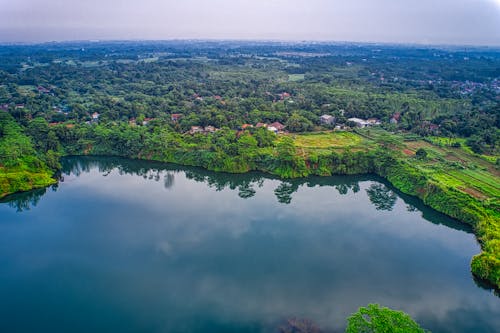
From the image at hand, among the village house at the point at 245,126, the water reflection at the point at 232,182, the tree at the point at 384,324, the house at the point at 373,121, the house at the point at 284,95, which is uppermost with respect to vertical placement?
the house at the point at 284,95

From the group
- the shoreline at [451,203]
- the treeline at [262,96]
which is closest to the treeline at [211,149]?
the shoreline at [451,203]

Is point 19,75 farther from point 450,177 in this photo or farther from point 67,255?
point 450,177

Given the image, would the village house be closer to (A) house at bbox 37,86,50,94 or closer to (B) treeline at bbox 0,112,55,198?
(B) treeline at bbox 0,112,55,198

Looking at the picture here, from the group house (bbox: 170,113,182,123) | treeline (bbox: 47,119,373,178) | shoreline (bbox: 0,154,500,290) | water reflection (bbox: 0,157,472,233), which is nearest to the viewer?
shoreline (bbox: 0,154,500,290)

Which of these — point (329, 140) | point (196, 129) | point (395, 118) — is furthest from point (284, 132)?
point (395, 118)

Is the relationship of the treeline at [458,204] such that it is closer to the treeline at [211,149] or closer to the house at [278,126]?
the treeline at [211,149]

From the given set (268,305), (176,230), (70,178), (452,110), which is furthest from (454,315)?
(452,110)

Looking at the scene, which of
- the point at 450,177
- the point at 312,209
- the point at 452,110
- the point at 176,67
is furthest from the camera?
the point at 176,67

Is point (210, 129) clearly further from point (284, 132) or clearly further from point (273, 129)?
point (284, 132)

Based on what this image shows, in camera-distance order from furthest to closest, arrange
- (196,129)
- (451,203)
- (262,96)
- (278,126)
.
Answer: (262,96), (278,126), (196,129), (451,203)

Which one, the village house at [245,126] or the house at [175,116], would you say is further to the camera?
the house at [175,116]

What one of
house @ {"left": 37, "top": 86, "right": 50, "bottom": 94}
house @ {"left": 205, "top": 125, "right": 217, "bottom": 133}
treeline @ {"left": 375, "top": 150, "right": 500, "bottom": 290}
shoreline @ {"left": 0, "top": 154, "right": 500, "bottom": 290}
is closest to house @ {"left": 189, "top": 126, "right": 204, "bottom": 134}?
house @ {"left": 205, "top": 125, "right": 217, "bottom": 133}
